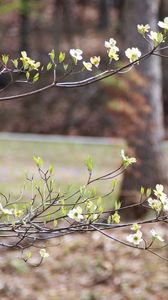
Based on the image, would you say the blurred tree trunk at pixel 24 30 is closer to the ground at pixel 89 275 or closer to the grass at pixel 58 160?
the grass at pixel 58 160

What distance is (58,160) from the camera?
14.5m

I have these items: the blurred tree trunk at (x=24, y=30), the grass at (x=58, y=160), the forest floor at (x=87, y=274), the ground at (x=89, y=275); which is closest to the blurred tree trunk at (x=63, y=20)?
the blurred tree trunk at (x=24, y=30)

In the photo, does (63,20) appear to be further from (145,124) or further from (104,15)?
(145,124)

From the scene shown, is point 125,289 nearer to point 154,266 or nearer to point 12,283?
→ point 154,266

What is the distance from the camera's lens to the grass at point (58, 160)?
40.7ft

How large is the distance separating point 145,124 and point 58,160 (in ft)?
17.9

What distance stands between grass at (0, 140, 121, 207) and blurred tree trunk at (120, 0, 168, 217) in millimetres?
1799

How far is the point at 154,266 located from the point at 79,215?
15.9 ft

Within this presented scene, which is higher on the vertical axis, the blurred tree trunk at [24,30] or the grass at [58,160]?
the blurred tree trunk at [24,30]

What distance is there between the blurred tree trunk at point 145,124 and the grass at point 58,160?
180 centimetres

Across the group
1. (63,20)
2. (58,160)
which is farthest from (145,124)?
(63,20)

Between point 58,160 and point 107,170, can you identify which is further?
point 58,160

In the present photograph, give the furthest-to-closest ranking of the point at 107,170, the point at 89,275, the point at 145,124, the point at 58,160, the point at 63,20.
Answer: the point at 63,20 → the point at 58,160 → the point at 107,170 → the point at 145,124 → the point at 89,275

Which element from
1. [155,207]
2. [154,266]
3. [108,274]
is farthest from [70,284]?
[155,207]
